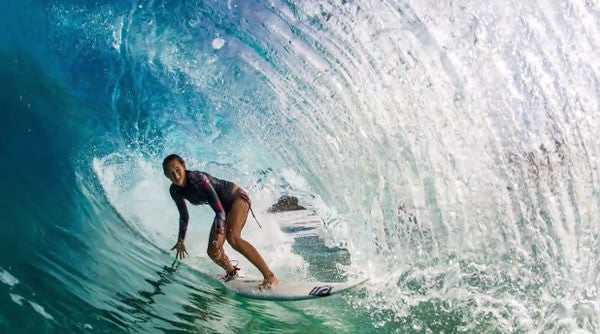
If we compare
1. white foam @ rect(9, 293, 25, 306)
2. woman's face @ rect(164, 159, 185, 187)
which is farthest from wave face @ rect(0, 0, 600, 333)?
woman's face @ rect(164, 159, 185, 187)

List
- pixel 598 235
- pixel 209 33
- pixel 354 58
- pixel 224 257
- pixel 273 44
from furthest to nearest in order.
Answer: pixel 209 33 → pixel 273 44 → pixel 354 58 → pixel 224 257 → pixel 598 235

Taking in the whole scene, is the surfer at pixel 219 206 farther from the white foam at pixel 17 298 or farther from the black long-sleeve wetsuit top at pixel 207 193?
the white foam at pixel 17 298

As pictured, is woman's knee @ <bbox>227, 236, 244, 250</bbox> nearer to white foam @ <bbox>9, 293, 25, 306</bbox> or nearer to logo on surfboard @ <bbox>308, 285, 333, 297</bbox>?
logo on surfboard @ <bbox>308, 285, 333, 297</bbox>

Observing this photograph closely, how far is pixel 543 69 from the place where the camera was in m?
6.87

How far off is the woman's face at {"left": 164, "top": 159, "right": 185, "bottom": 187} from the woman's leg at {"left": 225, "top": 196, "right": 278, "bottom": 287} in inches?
27.7

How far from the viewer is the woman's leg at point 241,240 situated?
6316 mm

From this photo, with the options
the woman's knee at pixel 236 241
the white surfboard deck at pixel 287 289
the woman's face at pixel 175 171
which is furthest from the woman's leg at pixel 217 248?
the woman's face at pixel 175 171

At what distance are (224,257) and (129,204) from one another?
15.4ft

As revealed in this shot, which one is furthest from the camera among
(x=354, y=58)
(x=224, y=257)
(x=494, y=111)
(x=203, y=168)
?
(x=203, y=168)

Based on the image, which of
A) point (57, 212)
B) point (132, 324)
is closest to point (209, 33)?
point (57, 212)

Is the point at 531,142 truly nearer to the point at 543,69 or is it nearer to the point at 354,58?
the point at 543,69

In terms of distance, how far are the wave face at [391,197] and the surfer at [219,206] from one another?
1.42ft

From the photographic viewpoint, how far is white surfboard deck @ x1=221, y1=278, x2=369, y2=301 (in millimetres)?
6309

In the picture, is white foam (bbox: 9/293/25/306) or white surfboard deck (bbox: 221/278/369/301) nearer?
white foam (bbox: 9/293/25/306)
